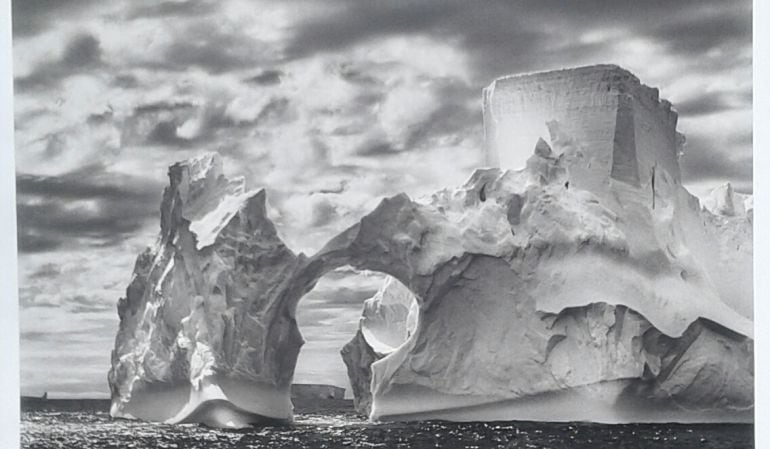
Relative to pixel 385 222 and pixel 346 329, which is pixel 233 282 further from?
pixel 385 222

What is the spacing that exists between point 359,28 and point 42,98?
2.29m

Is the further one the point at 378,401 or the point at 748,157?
the point at 378,401

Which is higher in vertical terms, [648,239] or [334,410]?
[648,239]

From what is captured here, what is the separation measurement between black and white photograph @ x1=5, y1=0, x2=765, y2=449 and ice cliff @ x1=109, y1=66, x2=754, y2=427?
0.05ft

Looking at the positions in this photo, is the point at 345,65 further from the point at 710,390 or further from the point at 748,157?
the point at 710,390

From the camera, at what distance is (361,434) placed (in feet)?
25.9

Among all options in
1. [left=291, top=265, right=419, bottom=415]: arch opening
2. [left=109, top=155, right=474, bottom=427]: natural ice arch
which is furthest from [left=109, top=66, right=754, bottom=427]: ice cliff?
[left=291, top=265, right=419, bottom=415]: arch opening

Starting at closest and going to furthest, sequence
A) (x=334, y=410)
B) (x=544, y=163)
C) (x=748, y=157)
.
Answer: (x=748, y=157) < (x=544, y=163) < (x=334, y=410)

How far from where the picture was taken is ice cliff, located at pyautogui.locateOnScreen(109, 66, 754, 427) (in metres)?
7.37

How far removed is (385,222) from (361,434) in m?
1.43

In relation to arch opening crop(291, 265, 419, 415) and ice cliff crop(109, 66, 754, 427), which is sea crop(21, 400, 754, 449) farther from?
arch opening crop(291, 265, 419, 415)

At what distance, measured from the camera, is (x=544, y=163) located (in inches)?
302

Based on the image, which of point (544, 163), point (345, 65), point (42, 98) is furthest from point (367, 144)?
point (42, 98)

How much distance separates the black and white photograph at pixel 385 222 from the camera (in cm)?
739
